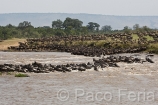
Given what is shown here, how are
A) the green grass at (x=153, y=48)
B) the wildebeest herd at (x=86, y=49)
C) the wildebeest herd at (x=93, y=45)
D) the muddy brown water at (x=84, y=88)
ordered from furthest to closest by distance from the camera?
1. the wildebeest herd at (x=93, y=45)
2. the green grass at (x=153, y=48)
3. the wildebeest herd at (x=86, y=49)
4. the muddy brown water at (x=84, y=88)

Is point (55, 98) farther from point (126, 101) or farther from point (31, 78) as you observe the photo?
point (31, 78)

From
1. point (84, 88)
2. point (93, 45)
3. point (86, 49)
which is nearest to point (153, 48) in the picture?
point (86, 49)

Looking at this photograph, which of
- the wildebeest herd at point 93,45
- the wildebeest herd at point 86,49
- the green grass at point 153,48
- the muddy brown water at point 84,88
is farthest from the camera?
the wildebeest herd at point 93,45

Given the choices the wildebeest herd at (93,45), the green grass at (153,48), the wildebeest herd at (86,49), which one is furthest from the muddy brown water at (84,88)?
the wildebeest herd at (93,45)

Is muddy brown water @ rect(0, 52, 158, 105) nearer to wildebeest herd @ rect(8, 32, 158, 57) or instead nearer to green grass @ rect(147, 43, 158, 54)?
green grass @ rect(147, 43, 158, 54)

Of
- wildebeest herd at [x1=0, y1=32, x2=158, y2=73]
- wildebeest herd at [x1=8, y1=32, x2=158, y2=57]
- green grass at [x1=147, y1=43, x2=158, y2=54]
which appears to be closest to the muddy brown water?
wildebeest herd at [x1=0, y1=32, x2=158, y2=73]

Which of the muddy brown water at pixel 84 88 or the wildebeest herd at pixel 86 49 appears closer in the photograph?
the muddy brown water at pixel 84 88

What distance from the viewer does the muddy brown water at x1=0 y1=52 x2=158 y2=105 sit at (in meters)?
23.4

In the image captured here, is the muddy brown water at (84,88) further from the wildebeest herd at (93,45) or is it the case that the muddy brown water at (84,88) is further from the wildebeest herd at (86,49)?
the wildebeest herd at (93,45)

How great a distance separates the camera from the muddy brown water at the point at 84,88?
76.7 ft

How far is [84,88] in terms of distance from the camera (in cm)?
2795

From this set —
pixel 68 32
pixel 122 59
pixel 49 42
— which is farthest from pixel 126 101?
pixel 68 32

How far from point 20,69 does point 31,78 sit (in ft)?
17.4

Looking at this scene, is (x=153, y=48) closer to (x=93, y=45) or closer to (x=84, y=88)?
(x=93, y=45)
